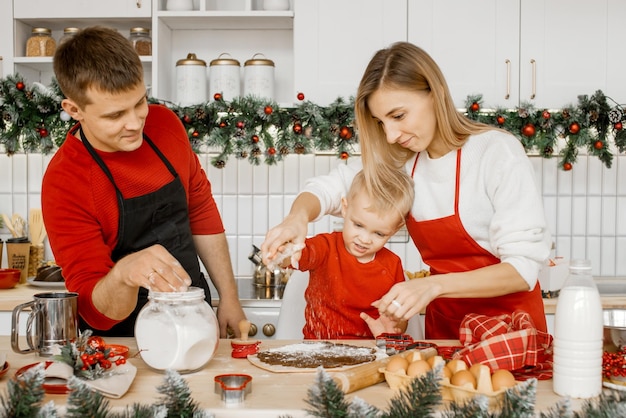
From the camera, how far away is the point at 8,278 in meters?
3.04

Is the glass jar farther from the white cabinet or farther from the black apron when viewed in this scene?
the white cabinet

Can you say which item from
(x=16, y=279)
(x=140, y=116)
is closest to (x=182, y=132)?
(x=140, y=116)

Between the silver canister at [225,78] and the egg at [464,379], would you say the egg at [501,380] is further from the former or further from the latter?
the silver canister at [225,78]

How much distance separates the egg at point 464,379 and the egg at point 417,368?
56 mm

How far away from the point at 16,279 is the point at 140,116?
164 cm

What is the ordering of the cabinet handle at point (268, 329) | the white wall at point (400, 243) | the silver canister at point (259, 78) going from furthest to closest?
1. the white wall at point (400, 243)
2. the silver canister at point (259, 78)
3. the cabinet handle at point (268, 329)

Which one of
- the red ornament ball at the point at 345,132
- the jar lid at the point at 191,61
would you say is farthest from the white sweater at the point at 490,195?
the jar lid at the point at 191,61

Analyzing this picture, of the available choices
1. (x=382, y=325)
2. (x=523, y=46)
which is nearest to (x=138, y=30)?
(x=523, y=46)

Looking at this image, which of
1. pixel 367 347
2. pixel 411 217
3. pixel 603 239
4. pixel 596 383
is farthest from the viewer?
pixel 603 239

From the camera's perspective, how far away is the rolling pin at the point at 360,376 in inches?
50.6

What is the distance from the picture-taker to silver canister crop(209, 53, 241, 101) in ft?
10.3

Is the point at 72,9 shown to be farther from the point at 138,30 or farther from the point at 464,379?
the point at 464,379

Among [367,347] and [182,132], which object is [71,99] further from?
[367,347]

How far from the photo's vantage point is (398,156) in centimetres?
199
